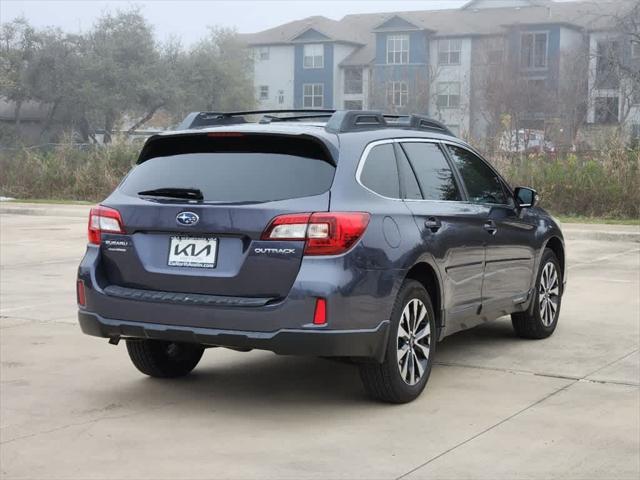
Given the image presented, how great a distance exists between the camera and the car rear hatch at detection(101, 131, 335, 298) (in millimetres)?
6098

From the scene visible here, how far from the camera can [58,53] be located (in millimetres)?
60906

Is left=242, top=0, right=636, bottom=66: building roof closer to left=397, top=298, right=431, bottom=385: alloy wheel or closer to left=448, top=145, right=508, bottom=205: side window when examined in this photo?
left=448, top=145, right=508, bottom=205: side window

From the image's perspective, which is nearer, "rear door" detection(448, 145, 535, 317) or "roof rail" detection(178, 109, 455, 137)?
"roof rail" detection(178, 109, 455, 137)

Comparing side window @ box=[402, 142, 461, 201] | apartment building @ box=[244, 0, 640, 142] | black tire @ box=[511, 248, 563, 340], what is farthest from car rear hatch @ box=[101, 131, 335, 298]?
apartment building @ box=[244, 0, 640, 142]

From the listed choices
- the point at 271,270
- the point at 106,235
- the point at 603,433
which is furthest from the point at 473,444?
the point at 106,235

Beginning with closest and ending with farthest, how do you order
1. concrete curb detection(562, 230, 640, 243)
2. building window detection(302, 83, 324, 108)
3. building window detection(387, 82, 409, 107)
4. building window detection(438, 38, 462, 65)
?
concrete curb detection(562, 230, 640, 243) < building window detection(387, 82, 409, 107) < building window detection(438, 38, 462, 65) < building window detection(302, 83, 324, 108)

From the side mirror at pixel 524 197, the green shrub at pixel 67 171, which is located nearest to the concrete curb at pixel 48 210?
the green shrub at pixel 67 171

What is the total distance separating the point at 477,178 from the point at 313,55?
77821 millimetres

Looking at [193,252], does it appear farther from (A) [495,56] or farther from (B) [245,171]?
(A) [495,56]

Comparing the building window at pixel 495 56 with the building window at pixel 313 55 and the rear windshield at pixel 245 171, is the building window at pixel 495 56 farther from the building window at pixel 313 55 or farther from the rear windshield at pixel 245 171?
the rear windshield at pixel 245 171

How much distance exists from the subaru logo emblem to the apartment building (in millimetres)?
57494

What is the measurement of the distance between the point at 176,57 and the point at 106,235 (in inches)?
2440

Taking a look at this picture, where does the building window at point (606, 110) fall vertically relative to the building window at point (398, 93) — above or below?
below

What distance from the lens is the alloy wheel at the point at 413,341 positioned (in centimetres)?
656
